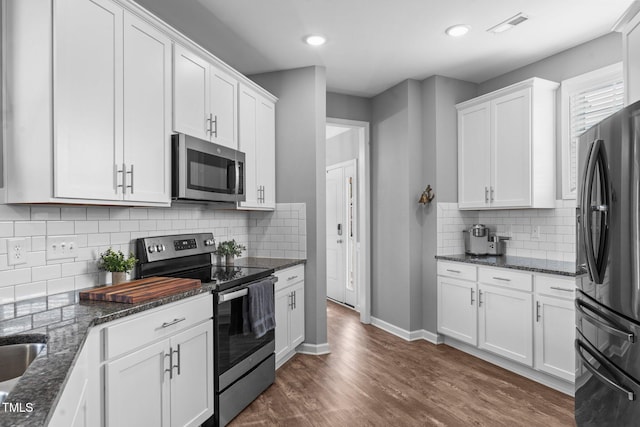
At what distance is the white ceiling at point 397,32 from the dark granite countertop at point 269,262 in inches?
70.6

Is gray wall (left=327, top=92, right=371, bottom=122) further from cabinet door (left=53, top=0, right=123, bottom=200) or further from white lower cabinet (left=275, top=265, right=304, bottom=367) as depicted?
cabinet door (left=53, top=0, right=123, bottom=200)

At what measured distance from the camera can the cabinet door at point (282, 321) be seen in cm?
314

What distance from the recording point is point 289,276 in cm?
336

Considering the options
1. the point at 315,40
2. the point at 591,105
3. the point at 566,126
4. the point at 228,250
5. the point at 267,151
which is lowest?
the point at 228,250

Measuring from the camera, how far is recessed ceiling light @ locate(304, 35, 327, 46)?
3.13 m

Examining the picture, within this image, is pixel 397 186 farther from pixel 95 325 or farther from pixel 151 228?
pixel 95 325

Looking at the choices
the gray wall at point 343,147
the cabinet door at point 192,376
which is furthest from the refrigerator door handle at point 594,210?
the gray wall at point 343,147

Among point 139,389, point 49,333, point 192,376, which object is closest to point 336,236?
point 192,376

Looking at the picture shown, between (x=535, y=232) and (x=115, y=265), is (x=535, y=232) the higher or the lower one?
the higher one

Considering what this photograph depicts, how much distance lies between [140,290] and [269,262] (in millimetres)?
1488

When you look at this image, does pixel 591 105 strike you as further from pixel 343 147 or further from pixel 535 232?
pixel 343 147

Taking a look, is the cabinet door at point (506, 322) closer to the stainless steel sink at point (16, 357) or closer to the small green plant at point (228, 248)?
the small green plant at point (228, 248)

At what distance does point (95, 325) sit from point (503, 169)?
3367mm

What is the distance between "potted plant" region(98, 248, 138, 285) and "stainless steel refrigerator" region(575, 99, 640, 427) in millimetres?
2407
